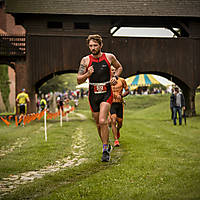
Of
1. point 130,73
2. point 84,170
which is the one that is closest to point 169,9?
point 130,73

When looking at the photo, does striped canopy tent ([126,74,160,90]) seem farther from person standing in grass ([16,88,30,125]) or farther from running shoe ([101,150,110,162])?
running shoe ([101,150,110,162])

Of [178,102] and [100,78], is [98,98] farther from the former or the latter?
[178,102]

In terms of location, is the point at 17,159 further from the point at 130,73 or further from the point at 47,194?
the point at 130,73

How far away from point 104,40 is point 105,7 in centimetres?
223

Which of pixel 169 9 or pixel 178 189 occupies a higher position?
pixel 169 9

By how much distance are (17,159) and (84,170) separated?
7.30ft

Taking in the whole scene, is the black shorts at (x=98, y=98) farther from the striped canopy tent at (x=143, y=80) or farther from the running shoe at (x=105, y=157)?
the striped canopy tent at (x=143, y=80)

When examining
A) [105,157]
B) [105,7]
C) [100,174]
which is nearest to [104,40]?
[105,7]

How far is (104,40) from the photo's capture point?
24344 millimetres

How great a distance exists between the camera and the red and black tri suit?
6.89 m

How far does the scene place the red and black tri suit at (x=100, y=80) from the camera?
6887 mm

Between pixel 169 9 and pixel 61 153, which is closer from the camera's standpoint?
pixel 61 153


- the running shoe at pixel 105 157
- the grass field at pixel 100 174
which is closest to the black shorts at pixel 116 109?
the grass field at pixel 100 174

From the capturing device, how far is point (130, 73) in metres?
24.7
